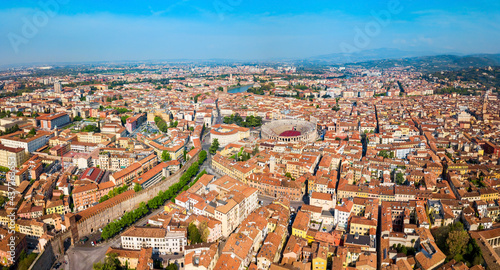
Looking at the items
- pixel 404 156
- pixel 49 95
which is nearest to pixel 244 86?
pixel 49 95

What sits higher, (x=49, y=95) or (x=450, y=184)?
(x=49, y=95)

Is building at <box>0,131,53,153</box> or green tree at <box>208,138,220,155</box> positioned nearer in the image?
building at <box>0,131,53,153</box>

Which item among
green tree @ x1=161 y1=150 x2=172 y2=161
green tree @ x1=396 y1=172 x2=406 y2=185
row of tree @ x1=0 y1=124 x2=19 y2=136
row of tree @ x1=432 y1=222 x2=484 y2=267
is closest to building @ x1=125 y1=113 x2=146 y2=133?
row of tree @ x1=0 y1=124 x2=19 y2=136

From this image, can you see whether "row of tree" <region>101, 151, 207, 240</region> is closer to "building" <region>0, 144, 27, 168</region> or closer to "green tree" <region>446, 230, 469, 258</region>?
"building" <region>0, 144, 27, 168</region>

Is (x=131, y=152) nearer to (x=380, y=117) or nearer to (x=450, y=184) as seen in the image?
(x=450, y=184)

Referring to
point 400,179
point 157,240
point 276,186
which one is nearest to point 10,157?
point 157,240

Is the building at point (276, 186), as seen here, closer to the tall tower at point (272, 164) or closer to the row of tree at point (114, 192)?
the tall tower at point (272, 164)

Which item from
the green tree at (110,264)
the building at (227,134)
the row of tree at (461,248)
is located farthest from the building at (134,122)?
the row of tree at (461,248)
